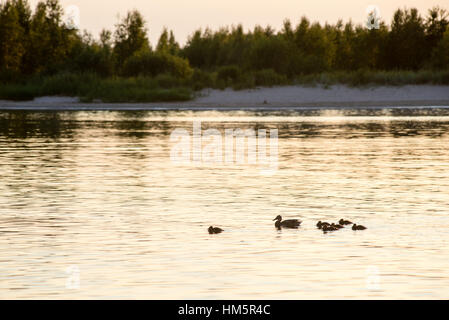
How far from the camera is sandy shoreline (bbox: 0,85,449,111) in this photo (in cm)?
7638

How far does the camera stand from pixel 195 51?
110125 mm

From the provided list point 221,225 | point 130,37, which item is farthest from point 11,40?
point 221,225

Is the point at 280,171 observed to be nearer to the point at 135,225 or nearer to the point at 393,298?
the point at 135,225

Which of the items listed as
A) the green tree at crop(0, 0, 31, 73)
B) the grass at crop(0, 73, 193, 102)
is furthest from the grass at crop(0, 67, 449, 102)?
the green tree at crop(0, 0, 31, 73)

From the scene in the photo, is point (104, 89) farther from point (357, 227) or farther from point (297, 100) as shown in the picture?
point (357, 227)

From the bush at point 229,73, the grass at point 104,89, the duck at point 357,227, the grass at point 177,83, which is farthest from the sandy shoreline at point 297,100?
the duck at point 357,227

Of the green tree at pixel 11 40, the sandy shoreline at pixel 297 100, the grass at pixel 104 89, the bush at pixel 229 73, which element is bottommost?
the sandy shoreline at pixel 297 100

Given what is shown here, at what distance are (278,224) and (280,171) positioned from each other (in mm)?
10564

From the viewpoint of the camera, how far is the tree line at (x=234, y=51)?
90500 millimetres

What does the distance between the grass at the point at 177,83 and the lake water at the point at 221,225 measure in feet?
153

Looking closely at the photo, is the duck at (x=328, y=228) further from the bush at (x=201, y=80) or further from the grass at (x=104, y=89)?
the bush at (x=201, y=80)

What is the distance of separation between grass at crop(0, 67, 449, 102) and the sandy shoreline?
0.94 meters

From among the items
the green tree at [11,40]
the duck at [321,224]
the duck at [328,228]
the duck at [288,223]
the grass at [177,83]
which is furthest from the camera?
the green tree at [11,40]

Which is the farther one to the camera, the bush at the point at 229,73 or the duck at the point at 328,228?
the bush at the point at 229,73
